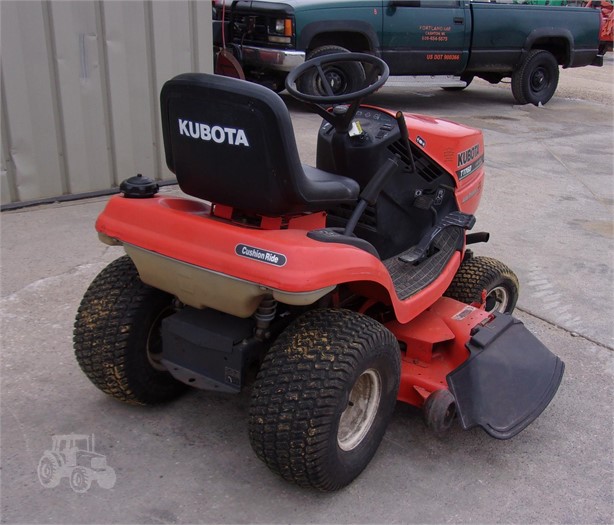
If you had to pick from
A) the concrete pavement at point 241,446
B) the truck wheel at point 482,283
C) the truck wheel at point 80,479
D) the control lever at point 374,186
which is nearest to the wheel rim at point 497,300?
the truck wheel at point 482,283

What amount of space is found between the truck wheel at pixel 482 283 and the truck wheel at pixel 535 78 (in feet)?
25.9

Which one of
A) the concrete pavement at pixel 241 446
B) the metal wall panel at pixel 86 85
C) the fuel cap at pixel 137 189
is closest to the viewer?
A: the concrete pavement at pixel 241 446

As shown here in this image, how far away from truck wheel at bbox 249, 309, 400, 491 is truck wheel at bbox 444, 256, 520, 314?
3.74ft

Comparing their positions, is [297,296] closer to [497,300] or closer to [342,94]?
[342,94]

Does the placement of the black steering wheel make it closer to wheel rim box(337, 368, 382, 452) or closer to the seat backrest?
the seat backrest

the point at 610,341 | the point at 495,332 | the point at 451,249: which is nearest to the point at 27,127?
the point at 451,249

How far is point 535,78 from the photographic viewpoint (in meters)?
11.3

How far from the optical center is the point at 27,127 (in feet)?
18.0

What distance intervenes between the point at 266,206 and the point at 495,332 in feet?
4.10

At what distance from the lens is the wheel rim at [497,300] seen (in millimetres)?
3934

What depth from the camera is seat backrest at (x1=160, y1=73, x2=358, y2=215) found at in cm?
238

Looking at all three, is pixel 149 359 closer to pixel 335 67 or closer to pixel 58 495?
pixel 58 495

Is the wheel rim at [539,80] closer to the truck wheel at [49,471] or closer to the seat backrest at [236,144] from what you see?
the seat backrest at [236,144]

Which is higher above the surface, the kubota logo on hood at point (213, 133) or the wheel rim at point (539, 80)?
the kubota logo on hood at point (213, 133)
